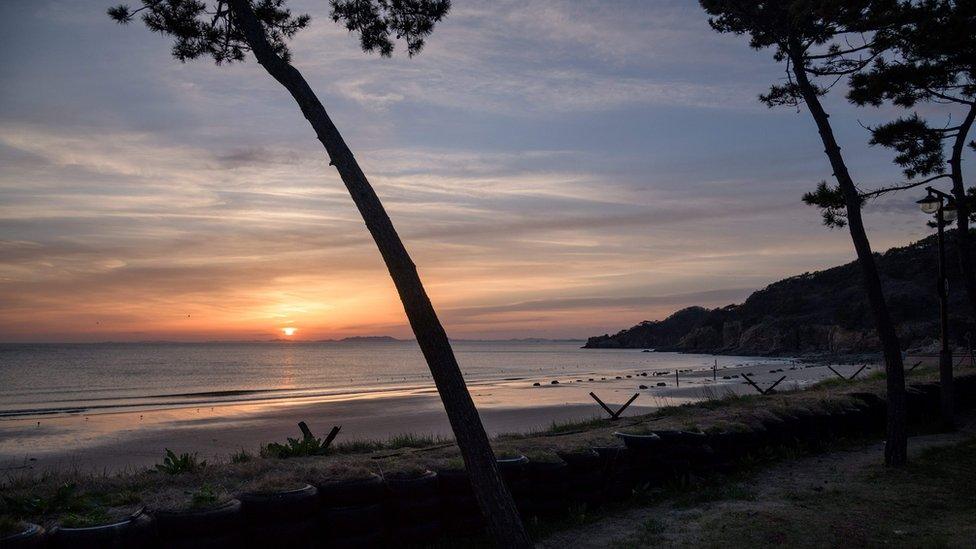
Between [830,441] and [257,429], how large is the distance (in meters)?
20.9

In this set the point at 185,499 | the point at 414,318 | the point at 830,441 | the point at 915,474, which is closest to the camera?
the point at 414,318

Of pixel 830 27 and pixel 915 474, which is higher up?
pixel 830 27

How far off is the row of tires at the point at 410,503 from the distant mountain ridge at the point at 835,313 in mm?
58777

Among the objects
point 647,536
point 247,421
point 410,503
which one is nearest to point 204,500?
point 410,503

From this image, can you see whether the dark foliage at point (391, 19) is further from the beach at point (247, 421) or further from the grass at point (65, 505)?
the beach at point (247, 421)

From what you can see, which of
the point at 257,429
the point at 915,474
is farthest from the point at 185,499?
the point at 257,429

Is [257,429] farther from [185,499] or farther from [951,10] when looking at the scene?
[951,10]

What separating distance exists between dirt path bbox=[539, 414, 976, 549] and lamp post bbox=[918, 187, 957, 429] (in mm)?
3637

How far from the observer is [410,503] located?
7.25 metres

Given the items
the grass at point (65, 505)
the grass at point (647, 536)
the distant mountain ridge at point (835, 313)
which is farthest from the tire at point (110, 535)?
the distant mountain ridge at point (835, 313)

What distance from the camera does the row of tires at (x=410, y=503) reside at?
229 inches

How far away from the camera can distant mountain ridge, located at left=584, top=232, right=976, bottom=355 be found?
251 feet

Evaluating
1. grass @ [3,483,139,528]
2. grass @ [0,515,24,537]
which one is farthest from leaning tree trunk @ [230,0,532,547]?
grass @ [0,515,24,537]

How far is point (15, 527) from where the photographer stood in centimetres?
540
